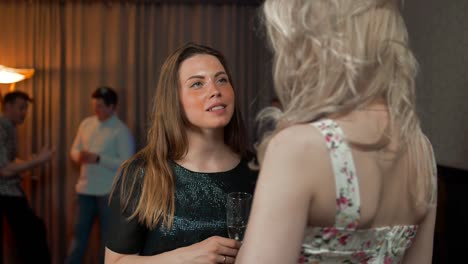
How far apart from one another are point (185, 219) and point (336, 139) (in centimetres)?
82

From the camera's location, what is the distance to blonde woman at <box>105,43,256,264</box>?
1544 mm

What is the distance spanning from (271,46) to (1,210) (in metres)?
3.46

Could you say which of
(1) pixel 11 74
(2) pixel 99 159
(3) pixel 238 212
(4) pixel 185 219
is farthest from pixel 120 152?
(3) pixel 238 212

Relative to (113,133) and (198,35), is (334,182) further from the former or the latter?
(198,35)

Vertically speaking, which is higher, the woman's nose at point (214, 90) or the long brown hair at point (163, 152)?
the woman's nose at point (214, 90)

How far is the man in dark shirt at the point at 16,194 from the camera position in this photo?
12.3ft

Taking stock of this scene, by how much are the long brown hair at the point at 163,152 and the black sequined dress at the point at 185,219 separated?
3 centimetres

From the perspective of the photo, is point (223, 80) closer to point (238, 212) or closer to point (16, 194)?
point (238, 212)

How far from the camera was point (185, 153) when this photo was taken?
168 centimetres

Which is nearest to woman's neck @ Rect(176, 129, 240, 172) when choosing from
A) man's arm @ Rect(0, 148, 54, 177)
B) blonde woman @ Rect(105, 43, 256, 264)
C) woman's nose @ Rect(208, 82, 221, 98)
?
blonde woman @ Rect(105, 43, 256, 264)

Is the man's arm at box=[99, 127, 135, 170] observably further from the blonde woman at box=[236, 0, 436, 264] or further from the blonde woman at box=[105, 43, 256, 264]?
the blonde woman at box=[236, 0, 436, 264]

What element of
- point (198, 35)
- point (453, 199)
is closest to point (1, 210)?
point (198, 35)

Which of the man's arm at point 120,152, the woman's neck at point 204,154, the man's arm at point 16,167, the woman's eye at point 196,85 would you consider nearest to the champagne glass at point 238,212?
the woman's neck at point 204,154

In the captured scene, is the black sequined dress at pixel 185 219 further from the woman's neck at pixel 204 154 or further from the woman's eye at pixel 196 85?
the woman's eye at pixel 196 85
